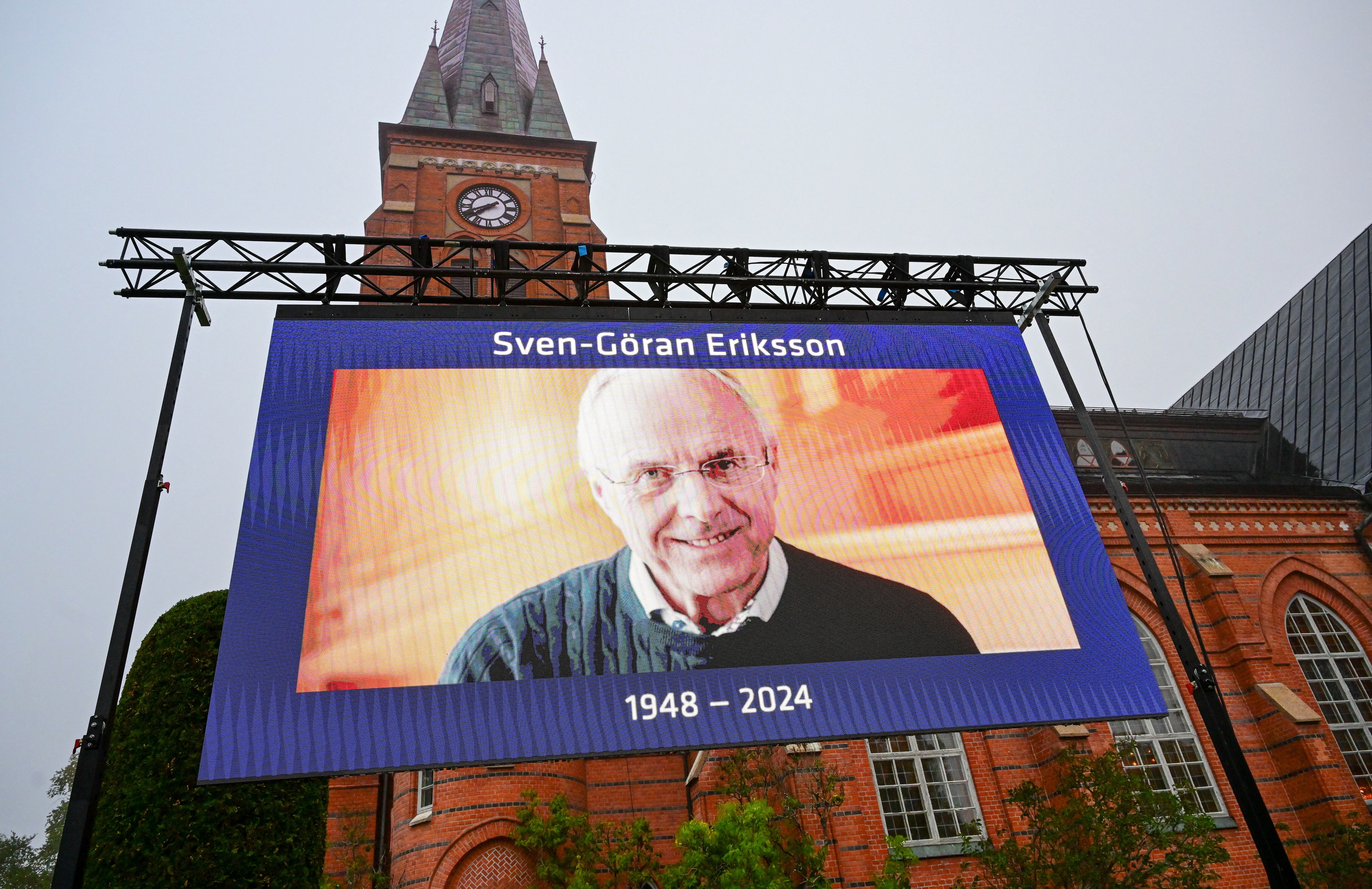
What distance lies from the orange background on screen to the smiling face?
8.6 inches

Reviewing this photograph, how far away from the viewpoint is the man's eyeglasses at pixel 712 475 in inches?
344

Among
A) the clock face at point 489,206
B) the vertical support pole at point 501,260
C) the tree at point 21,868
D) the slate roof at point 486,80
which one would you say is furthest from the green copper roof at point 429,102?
the tree at point 21,868

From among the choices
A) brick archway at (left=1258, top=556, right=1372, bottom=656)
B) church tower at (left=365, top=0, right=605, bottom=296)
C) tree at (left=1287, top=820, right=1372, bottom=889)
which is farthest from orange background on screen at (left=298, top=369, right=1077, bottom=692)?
church tower at (left=365, top=0, right=605, bottom=296)

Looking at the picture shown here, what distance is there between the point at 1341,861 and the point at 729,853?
8484 millimetres

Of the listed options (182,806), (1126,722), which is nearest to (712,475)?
A: (182,806)

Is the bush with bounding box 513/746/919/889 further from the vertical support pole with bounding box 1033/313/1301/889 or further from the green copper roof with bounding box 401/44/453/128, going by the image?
the green copper roof with bounding box 401/44/453/128

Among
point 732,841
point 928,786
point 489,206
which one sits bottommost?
point 732,841

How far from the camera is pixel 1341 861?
1155cm

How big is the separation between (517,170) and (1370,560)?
75.1 feet

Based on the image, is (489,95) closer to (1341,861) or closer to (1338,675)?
(1338,675)

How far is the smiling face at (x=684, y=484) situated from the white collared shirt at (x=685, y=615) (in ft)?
0.21

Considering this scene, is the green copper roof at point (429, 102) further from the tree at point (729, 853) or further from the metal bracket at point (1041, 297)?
the tree at point (729, 853)

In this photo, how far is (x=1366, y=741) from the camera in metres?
16.7

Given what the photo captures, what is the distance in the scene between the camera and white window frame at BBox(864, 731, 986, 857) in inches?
523
